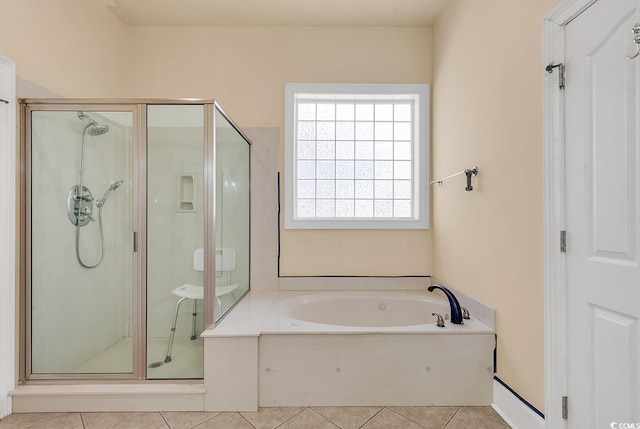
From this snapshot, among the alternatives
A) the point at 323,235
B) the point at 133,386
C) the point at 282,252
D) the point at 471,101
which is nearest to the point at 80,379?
the point at 133,386

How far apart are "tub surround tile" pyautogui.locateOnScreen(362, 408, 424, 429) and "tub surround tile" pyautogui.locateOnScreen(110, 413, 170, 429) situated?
1.06m

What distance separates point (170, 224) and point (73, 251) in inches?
26.7

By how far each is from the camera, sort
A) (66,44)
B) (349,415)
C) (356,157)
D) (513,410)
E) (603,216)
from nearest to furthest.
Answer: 1. (603,216)
2. (513,410)
3. (349,415)
4. (66,44)
5. (356,157)

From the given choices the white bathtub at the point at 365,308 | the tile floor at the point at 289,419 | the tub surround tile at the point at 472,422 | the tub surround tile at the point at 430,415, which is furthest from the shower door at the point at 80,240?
the tub surround tile at the point at 472,422

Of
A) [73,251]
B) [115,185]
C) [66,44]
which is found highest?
[66,44]

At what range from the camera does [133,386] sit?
5.86 feet

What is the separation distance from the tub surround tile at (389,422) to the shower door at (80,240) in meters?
1.39

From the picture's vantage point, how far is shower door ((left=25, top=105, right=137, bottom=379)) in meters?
1.87

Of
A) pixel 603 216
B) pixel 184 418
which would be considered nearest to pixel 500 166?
pixel 603 216

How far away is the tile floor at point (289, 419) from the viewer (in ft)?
5.41

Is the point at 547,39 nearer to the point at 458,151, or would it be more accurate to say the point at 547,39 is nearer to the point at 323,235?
the point at 458,151

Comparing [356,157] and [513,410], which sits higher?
[356,157]

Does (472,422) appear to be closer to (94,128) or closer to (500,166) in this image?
(500,166)

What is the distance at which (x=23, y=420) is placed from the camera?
1.70m
